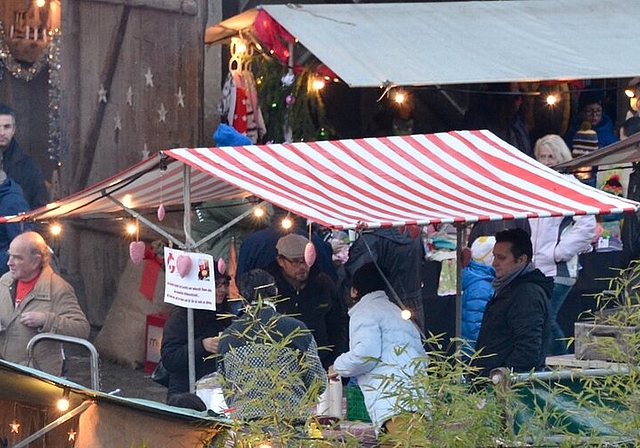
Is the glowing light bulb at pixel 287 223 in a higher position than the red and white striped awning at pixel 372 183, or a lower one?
lower

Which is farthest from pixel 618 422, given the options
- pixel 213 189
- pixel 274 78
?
pixel 274 78

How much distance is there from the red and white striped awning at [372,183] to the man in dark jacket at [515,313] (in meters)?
0.45

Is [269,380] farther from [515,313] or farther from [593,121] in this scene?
[593,121]

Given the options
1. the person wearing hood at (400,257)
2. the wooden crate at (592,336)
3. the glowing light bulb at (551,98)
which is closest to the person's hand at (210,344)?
the person wearing hood at (400,257)

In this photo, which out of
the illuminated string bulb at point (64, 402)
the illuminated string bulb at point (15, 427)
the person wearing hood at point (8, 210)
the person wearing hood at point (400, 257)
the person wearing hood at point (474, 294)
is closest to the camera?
the illuminated string bulb at point (64, 402)

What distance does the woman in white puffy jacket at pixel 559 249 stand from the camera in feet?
35.8

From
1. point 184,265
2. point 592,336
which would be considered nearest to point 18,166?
point 184,265

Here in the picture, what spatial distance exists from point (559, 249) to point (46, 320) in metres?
4.18

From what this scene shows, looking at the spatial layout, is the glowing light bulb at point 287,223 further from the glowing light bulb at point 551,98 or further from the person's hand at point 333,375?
the glowing light bulb at point 551,98

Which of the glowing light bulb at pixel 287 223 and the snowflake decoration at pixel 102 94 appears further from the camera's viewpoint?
the snowflake decoration at pixel 102 94

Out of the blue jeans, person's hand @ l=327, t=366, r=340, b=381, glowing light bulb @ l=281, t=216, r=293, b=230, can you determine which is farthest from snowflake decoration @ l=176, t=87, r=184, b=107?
person's hand @ l=327, t=366, r=340, b=381

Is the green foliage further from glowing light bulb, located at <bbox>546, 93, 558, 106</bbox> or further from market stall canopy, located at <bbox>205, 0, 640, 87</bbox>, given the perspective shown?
glowing light bulb, located at <bbox>546, 93, 558, 106</bbox>

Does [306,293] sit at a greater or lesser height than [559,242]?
lesser

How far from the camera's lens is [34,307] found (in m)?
8.70
